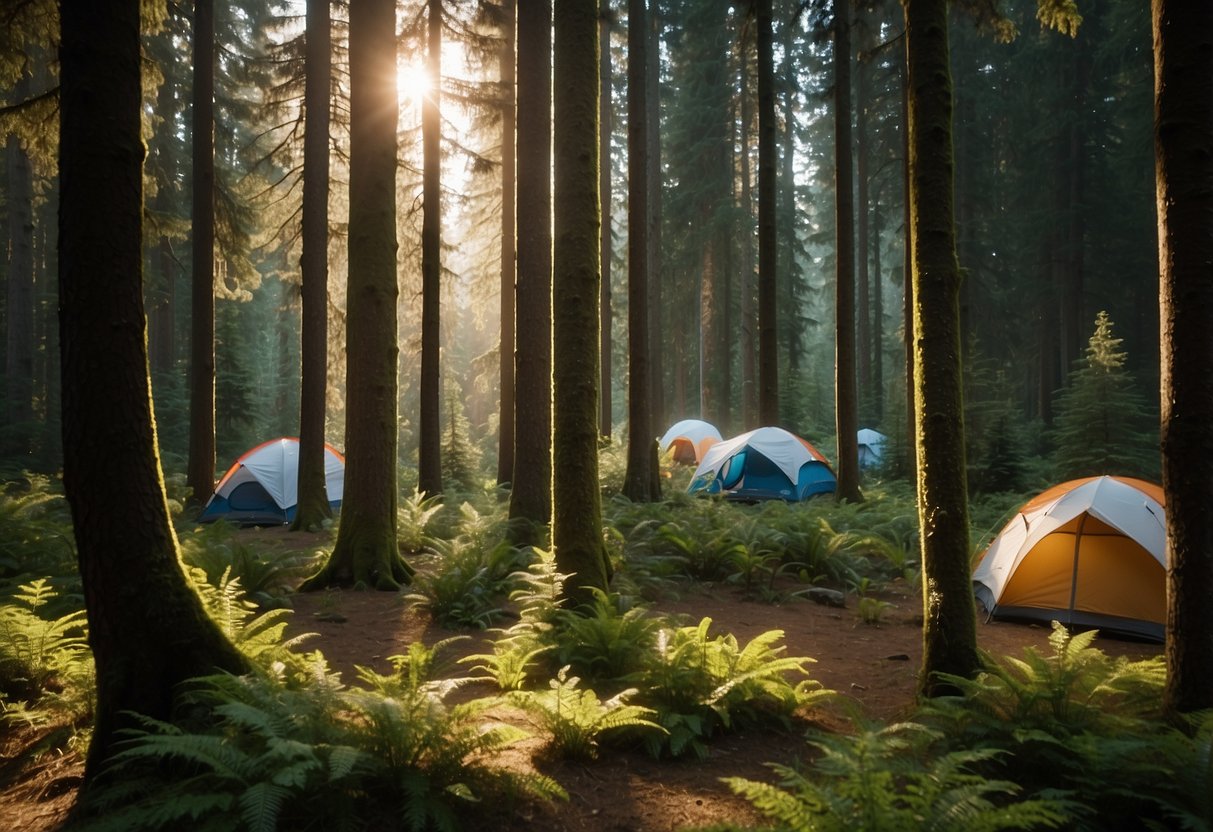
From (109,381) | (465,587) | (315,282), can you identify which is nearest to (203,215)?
(315,282)

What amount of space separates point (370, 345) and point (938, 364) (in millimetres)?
5846

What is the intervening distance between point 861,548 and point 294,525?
29.6ft

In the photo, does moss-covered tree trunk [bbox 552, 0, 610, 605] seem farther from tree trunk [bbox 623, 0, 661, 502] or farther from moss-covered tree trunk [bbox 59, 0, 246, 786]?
tree trunk [bbox 623, 0, 661, 502]

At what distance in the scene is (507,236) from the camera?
47.5 ft

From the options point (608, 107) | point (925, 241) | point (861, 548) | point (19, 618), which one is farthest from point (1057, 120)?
point (19, 618)

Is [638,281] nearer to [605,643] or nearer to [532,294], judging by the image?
[532,294]

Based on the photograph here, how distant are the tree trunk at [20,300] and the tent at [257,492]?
26.6ft

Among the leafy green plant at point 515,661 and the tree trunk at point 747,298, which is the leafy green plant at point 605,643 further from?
the tree trunk at point 747,298

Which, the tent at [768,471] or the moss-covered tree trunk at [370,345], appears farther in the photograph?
the tent at [768,471]

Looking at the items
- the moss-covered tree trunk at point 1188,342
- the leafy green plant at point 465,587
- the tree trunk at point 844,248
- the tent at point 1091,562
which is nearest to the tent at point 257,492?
the leafy green plant at point 465,587

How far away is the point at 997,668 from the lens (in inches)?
168

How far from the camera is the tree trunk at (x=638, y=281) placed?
12578 millimetres

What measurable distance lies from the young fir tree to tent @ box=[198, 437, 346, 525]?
14119mm

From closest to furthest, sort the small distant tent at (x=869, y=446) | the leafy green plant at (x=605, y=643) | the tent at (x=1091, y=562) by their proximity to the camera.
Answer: the leafy green plant at (x=605, y=643), the tent at (x=1091, y=562), the small distant tent at (x=869, y=446)
